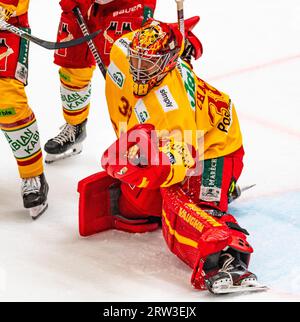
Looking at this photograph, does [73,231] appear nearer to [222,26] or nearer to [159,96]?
[159,96]

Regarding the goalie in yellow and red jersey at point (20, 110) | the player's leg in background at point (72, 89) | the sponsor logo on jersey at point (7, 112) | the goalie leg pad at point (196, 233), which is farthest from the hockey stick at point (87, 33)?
the goalie leg pad at point (196, 233)

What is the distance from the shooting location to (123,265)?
3201mm

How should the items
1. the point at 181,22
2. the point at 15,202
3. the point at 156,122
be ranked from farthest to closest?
1. the point at 15,202
2. the point at 181,22
3. the point at 156,122

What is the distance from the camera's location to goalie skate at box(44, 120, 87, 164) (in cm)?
400

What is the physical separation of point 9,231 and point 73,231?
0.22 meters

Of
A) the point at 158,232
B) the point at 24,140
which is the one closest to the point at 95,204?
the point at 158,232

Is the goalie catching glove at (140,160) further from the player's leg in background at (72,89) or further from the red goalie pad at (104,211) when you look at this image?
the player's leg in background at (72,89)

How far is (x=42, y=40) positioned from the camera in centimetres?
351

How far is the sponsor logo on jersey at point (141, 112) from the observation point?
3.11m

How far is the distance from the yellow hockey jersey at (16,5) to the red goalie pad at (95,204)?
0.61 meters

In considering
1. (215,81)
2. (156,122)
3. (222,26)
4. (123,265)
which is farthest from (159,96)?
(222,26)

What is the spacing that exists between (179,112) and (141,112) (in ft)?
0.42

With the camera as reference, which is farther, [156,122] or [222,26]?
[222,26]

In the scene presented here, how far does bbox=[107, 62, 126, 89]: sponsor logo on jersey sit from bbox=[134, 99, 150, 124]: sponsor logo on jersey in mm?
169
